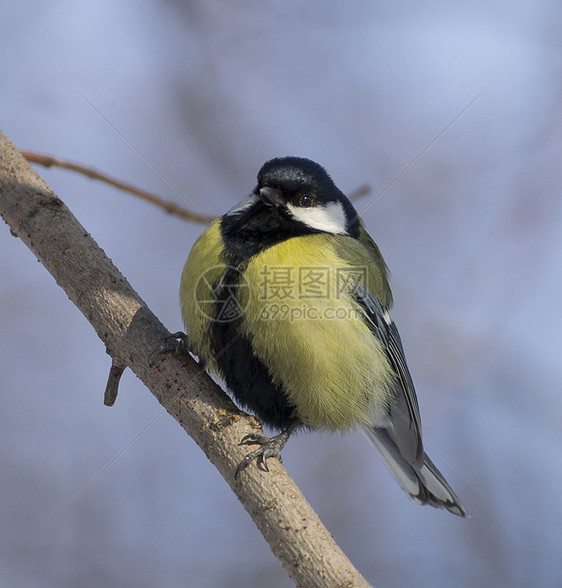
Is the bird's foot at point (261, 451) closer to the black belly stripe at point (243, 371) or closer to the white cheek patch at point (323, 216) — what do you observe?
the black belly stripe at point (243, 371)

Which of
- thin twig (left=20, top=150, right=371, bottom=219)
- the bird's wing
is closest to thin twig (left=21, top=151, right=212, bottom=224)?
thin twig (left=20, top=150, right=371, bottom=219)

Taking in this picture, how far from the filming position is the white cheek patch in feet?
9.14

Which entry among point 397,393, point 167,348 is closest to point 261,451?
point 167,348

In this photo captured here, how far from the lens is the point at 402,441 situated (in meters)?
3.13

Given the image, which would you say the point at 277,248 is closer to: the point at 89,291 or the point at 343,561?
the point at 89,291

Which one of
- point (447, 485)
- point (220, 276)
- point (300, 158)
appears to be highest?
point (300, 158)

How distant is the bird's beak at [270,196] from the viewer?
107 inches

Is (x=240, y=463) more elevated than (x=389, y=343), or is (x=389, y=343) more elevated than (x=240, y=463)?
(x=389, y=343)

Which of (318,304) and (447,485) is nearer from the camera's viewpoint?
(318,304)

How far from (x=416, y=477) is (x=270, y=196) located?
169 centimetres

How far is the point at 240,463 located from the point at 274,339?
21.3 inches

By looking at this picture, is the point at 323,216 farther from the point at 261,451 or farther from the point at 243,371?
the point at 261,451

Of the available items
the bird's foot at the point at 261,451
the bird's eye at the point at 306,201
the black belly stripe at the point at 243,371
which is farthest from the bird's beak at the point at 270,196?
the bird's foot at the point at 261,451

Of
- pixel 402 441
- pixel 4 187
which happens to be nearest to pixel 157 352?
pixel 4 187
